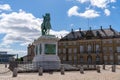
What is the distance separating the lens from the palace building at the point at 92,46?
94938 mm

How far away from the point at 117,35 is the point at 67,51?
1873 cm

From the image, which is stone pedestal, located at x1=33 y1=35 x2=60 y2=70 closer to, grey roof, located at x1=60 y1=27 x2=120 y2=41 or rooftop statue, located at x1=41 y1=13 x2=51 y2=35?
rooftop statue, located at x1=41 y1=13 x2=51 y2=35

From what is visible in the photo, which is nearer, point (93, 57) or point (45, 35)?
point (45, 35)

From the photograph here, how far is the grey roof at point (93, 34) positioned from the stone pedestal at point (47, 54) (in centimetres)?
5426

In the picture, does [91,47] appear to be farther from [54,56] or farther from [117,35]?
[54,56]

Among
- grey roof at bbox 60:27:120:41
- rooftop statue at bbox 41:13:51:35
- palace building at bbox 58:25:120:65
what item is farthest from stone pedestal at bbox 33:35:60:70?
grey roof at bbox 60:27:120:41

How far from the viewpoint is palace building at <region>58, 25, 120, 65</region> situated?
94938 millimetres

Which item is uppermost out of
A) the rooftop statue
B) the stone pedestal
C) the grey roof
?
the grey roof

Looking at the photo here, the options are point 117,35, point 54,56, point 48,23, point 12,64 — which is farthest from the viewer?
point 117,35

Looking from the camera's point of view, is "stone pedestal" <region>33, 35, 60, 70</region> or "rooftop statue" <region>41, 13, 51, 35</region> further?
"rooftop statue" <region>41, 13, 51, 35</region>

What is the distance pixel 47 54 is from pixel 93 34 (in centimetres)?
5937

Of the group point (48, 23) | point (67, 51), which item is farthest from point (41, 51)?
point (67, 51)

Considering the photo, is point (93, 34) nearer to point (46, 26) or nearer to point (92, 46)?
point (92, 46)

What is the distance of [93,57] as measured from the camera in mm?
98250
